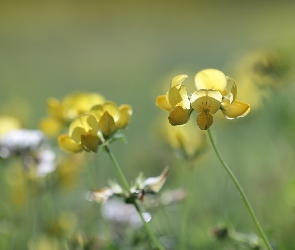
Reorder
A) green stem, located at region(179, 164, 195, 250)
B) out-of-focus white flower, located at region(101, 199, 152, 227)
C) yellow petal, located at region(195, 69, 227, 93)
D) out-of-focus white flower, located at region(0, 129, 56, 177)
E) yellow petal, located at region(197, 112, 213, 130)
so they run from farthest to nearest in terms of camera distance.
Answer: out-of-focus white flower, located at region(101, 199, 152, 227), out-of-focus white flower, located at region(0, 129, 56, 177), green stem, located at region(179, 164, 195, 250), yellow petal, located at region(195, 69, 227, 93), yellow petal, located at region(197, 112, 213, 130)

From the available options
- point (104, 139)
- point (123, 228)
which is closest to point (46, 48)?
point (123, 228)

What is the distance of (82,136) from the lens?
1196mm

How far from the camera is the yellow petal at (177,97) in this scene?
110 cm

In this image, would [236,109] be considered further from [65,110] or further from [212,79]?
[65,110]

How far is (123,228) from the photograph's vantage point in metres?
1.90

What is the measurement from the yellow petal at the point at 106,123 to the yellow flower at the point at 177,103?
0.40 feet

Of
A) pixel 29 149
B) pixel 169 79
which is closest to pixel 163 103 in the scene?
pixel 29 149

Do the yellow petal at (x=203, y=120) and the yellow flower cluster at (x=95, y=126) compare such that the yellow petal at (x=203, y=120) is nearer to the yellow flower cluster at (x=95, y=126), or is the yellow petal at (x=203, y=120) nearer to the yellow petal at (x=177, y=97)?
the yellow petal at (x=177, y=97)

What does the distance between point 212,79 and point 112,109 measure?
17cm

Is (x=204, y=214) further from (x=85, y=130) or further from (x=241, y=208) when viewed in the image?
(x=85, y=130)

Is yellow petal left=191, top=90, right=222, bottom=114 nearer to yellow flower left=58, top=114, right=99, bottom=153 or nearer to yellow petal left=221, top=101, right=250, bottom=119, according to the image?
yellow petal left=221, top=101, right=250, bottom=119

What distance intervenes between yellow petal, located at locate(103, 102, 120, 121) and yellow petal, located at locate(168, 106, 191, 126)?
176mm

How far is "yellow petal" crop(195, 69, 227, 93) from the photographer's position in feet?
3.87

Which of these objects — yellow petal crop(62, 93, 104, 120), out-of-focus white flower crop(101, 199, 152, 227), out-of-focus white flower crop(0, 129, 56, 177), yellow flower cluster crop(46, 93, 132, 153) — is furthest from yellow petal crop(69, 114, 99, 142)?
out-of-focus white flower crop(101, 199, 152, 227)
